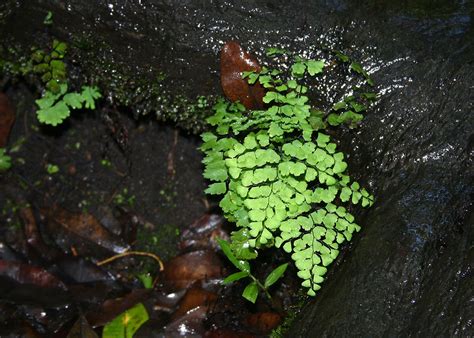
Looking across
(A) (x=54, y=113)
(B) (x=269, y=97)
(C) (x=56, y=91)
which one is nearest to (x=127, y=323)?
(A) (x=54, y=113)

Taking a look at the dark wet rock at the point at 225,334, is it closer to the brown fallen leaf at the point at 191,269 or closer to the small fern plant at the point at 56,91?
the brown fallen leaf at the point at 191,269

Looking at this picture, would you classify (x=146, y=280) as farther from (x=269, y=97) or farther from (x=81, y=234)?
(x=269, y=97)

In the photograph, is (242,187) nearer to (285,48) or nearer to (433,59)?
(285,48)

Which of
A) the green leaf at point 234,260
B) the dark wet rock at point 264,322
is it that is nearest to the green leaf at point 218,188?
the green leaf at point 234,260

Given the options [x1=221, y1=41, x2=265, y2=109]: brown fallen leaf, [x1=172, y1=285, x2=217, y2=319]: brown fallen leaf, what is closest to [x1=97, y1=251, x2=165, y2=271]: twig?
[x1=172, y1=285, x2=217, y2=319]: brown fallen leaf

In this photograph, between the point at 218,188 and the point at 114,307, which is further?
the point at 114,307

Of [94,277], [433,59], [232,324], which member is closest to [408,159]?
[433,59]

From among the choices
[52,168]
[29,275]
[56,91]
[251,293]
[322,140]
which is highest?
[322,140]
